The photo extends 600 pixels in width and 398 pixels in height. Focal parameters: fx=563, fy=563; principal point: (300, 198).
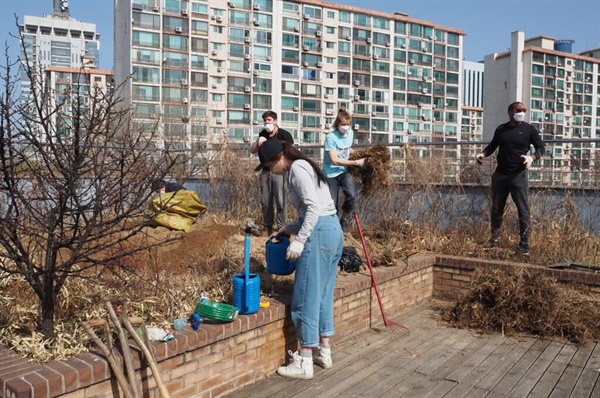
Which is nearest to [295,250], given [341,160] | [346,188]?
[341,160]

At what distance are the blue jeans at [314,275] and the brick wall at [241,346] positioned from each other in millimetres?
263

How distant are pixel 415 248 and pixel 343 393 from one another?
3.60 m

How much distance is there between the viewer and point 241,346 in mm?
4047

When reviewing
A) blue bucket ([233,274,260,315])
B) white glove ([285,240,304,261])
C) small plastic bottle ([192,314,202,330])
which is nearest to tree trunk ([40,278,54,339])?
small plastic bottle ([192,314,202,330])

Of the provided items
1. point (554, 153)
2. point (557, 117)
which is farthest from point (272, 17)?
point (554, 153)

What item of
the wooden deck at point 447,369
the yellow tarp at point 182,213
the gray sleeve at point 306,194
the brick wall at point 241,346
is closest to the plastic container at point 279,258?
the brick wall at point 241,346

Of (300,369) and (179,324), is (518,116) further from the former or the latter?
(179,324)

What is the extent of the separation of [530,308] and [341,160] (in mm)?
2603

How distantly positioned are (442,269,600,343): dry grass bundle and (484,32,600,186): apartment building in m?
104

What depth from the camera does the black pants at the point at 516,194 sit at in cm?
691

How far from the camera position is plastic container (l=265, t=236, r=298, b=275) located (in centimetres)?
450

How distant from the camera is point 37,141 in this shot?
351cm

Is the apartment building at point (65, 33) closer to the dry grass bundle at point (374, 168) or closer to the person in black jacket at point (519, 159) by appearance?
the dry grass bundle at point (374, 168)

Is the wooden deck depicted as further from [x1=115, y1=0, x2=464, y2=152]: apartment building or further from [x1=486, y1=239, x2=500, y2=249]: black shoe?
[x1=115, y1=0, x2=464, y2=152]: apartment building
